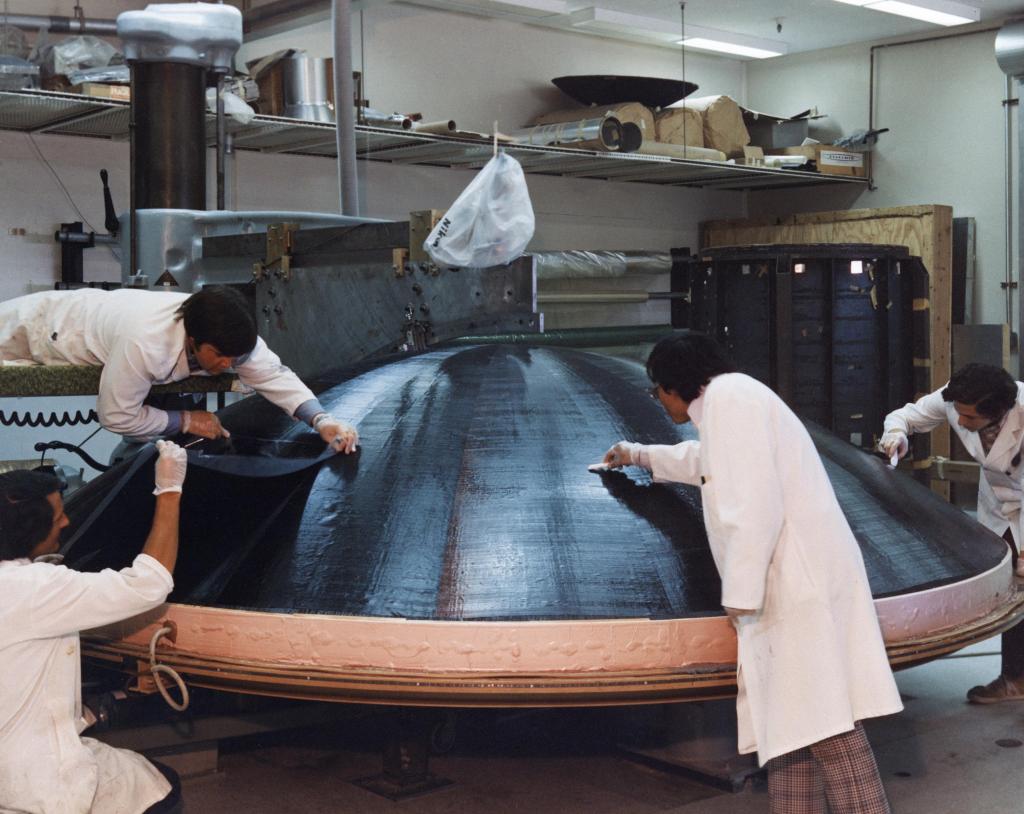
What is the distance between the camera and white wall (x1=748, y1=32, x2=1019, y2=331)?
10.4 meters

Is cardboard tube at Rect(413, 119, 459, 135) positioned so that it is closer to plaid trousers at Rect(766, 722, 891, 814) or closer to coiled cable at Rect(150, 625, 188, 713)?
coiled cable at Rect(150, 625, 188, 713)

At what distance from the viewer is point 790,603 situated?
274cm

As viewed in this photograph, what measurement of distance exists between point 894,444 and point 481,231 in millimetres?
1808

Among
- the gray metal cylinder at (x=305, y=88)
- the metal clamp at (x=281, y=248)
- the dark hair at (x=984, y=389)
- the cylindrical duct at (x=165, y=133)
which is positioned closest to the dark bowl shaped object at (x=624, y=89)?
the gray metal cylinder at (x=305, y=88)

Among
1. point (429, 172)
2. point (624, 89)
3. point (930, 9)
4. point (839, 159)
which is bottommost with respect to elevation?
point (429, 172)

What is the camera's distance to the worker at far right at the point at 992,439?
4.38 m

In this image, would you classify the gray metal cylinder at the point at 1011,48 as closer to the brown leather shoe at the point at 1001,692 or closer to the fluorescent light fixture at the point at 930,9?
the fluorescent light fixture at the point at 930,9

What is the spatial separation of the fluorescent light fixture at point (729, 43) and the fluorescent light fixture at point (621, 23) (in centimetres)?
17

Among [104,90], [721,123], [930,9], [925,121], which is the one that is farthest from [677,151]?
[104,90]

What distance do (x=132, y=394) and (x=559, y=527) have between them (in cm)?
134

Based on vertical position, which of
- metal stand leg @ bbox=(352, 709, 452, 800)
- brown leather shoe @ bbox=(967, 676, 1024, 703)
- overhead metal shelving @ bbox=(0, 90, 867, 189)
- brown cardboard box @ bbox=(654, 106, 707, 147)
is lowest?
brown leather shoe @ bbox=(967, 676, 1024, 703)

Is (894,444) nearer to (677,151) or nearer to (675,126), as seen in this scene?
(677,151)

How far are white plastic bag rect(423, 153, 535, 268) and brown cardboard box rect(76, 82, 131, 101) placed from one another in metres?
3.41

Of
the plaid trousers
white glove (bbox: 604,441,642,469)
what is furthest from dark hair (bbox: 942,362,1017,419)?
the plaid trousers
